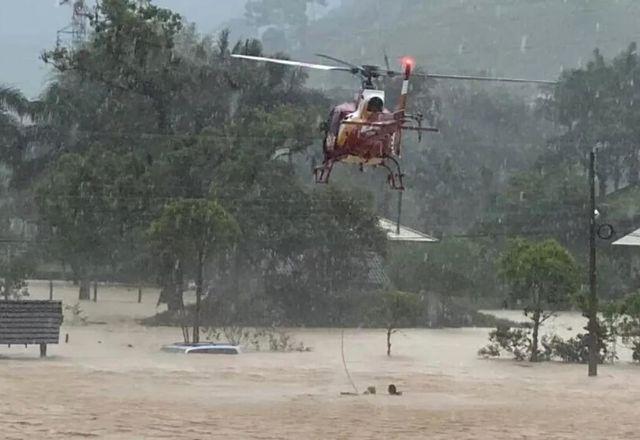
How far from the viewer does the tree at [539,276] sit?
28.8m

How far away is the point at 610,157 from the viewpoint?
66.9 metres

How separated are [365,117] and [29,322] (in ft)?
30.6

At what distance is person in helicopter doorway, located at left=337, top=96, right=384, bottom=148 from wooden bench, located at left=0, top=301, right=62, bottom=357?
8.62 m

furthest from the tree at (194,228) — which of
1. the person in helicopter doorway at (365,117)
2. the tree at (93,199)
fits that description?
the person in helicopter doorway at (365,117)

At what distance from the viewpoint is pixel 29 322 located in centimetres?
2389

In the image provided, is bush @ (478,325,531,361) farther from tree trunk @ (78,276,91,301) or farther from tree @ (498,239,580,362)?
tree trunk @ (78,276,91,301)

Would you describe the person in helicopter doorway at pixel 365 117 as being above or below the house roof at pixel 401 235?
below

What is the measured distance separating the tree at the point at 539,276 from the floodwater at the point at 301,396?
5.34 feet

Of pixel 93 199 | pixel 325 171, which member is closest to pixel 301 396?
pixel 325 171

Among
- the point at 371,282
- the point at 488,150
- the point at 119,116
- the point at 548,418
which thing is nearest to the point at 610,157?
the point at 488,150

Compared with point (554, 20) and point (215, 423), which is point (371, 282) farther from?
point (554, 20)

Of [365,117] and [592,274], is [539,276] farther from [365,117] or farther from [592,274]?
[365,117]

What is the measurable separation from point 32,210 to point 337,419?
4045 cm

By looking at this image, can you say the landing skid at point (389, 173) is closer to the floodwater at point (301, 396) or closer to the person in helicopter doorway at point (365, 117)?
the person in helicopter doorway at point (365, 117)
